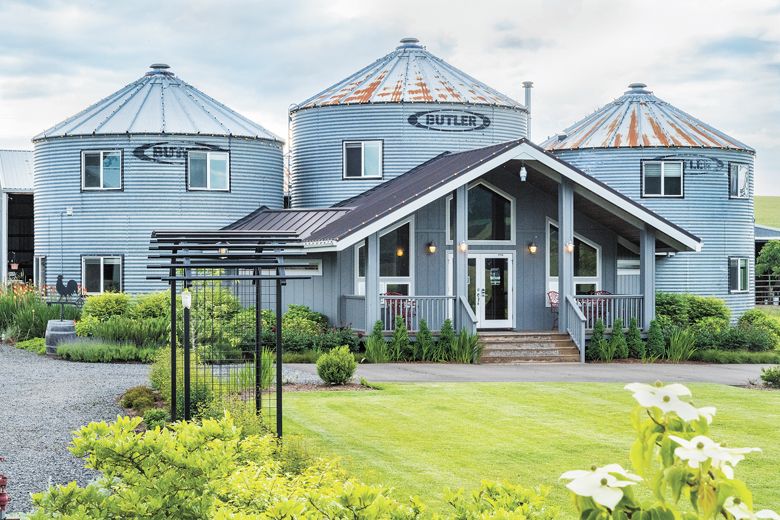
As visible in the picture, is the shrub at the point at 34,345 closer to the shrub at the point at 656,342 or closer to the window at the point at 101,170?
the window at the point at 101,170

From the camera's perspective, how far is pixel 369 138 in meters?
33.7

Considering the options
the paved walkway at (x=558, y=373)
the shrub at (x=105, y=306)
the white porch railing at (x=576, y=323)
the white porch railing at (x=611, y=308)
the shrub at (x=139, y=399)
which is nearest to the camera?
the shrub at (x=139, y=399)

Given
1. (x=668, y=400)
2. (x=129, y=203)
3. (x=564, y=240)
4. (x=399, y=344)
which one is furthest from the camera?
(x=129, y=203)

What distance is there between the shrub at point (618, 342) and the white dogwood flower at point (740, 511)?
22.1 m

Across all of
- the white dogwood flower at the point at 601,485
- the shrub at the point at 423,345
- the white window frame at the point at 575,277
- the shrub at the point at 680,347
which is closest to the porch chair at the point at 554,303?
the white window frame at the point at 575,277

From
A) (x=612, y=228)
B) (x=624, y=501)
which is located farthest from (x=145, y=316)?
(x=624, y=501)

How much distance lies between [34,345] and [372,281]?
8.07 metres

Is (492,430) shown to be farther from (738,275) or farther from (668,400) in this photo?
(738,275)

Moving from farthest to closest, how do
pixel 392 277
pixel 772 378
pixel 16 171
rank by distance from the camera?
pixel 16 171
pixel 392 277
pixel 772 378

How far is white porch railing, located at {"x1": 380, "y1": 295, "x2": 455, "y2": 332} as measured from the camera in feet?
83.7

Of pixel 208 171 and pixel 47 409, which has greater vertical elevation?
pixel 208 171

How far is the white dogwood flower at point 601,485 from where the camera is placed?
347cm

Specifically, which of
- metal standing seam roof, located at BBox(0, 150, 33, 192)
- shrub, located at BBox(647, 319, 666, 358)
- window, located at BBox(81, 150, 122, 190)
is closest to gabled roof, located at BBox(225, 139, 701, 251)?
shrub, located at BBox(647, 319, 666, 358)

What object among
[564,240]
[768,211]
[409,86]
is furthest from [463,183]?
[768,211]
